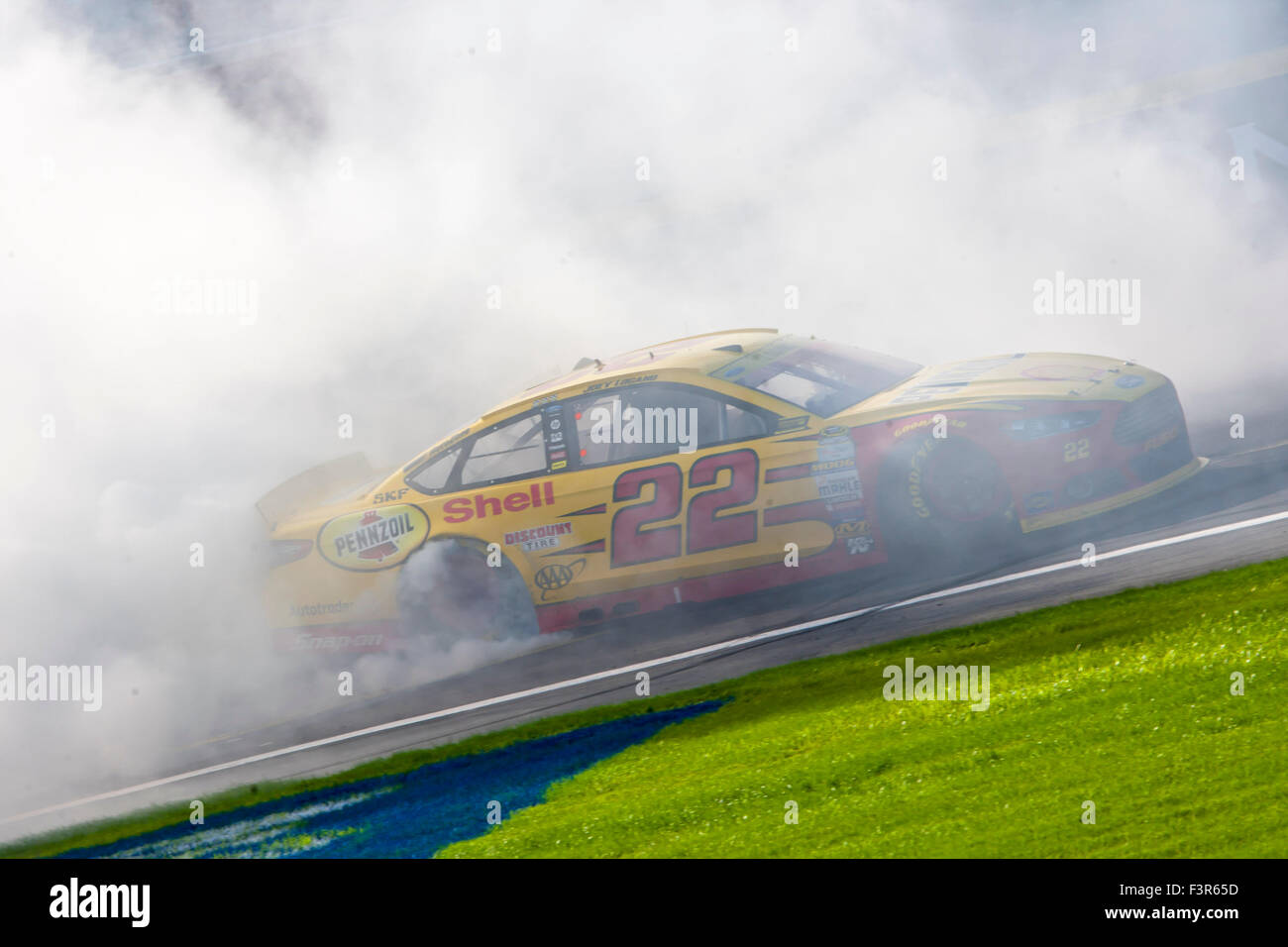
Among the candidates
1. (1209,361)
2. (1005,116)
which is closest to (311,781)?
(1209,361)

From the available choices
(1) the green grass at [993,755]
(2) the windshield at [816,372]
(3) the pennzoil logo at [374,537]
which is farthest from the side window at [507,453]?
(1) the green grass at [993,755]

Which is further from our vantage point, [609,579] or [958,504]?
[609,579]

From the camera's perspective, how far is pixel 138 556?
9688 mm

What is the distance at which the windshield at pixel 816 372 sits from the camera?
762cm

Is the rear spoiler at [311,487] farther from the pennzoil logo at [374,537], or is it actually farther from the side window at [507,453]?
the side window at [507,453]

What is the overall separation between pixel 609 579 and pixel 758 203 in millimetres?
7806

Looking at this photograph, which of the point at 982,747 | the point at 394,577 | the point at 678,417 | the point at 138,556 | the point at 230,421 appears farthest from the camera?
the point at 230,421

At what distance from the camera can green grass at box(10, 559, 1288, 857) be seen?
4190mm

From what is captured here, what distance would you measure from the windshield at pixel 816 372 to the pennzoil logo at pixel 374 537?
2234 millimetres

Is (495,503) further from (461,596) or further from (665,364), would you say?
(665,364)

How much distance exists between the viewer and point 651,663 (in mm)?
7398

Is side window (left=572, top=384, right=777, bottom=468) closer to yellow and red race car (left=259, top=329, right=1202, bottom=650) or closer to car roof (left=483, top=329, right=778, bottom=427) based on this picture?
yellow and red race car (left=259, top=329, right=1202, bottom=650)

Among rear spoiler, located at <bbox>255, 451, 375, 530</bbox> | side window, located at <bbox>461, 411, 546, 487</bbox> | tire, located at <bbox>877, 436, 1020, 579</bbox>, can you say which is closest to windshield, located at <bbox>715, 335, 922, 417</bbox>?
tire, located at <bbox>877, 436, 1020, 579</bbox>
